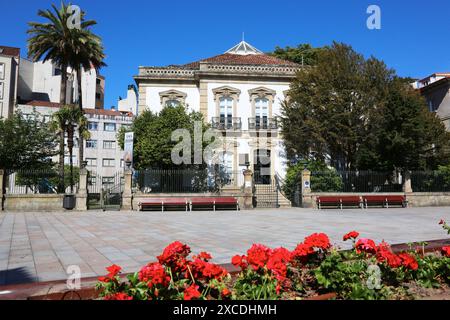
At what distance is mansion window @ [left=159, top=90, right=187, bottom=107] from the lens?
29.4 metres

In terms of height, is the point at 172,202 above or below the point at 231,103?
below

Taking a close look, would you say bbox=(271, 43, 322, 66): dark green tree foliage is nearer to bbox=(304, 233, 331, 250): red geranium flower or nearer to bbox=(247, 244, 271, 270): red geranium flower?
bbox=(304, 233, 331, 250): red geranium flower

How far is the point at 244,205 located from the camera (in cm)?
2194

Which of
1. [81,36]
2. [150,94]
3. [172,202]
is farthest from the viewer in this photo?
[150,94]

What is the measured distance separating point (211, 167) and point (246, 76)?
336 inches

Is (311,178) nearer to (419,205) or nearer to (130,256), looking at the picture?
(419,205)

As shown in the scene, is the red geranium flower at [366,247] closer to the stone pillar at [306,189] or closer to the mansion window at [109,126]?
the stone pillar at [306,189]

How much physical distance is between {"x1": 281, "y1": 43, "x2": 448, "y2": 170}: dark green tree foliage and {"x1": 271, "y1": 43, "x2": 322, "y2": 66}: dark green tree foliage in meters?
15.9

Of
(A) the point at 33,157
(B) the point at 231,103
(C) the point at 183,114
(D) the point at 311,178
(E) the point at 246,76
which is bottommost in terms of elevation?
(D) the point at 311,178

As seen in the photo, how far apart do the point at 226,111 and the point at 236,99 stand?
4.40ft

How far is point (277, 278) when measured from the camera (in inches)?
133

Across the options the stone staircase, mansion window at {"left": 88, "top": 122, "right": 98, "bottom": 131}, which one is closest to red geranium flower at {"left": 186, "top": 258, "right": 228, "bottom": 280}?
the stone staircase

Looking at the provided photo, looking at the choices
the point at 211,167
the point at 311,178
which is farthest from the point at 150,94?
the point at 311,178

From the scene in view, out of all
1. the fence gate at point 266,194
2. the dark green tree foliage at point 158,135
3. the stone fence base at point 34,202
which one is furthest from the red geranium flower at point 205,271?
the dark green tree foliage at point 158,135
